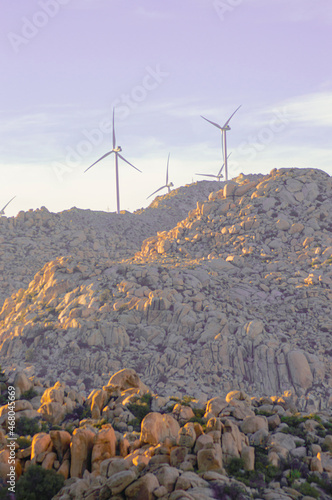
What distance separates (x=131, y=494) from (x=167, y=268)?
107 ft

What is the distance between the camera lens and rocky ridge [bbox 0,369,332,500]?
15.1m

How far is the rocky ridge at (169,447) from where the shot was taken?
1505cm

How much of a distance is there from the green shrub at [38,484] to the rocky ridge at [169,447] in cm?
10

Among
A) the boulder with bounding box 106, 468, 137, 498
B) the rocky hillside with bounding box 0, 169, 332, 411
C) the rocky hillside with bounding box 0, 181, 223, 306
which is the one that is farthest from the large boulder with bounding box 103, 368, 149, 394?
the rocky hillside with bounding box 0, 181, 223, 306

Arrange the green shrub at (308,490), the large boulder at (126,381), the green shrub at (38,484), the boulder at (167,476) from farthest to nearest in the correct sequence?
the large boulder at (126,381) < the green shrub at (38,484) < the green shrub at (308,490) < the boulder at (167,476)

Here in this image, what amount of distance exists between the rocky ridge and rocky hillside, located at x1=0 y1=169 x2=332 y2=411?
10.5 m

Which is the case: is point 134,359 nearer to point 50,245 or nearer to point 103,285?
point 103,285

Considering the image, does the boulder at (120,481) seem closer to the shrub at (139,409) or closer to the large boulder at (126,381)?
the shrub at (139,409)

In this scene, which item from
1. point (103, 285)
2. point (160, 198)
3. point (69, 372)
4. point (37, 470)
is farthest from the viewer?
point (160, 198)

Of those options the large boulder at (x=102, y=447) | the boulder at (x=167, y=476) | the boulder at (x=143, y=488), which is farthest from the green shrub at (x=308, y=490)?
the large boulder at (x=102, y=447)

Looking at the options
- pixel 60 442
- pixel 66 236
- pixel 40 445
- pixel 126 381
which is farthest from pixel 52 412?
pixel 66 236

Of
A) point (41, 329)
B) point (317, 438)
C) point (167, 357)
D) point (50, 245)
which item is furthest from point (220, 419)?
point (50, 245)

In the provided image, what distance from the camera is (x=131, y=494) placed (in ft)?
47.3

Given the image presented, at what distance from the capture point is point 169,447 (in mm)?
18078
